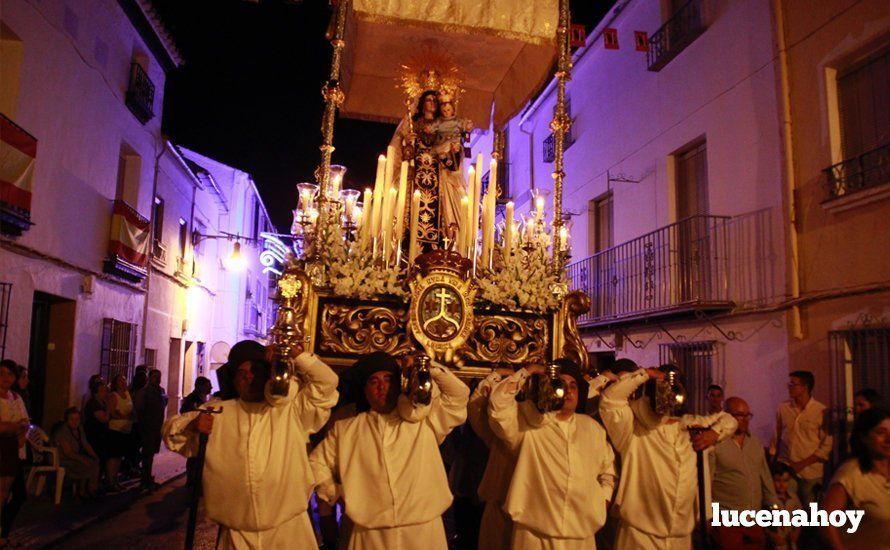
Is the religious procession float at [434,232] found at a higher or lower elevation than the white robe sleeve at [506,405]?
higher

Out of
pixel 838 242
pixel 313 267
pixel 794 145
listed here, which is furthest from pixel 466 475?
pixel 794 145

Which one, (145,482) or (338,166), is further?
(145,482)

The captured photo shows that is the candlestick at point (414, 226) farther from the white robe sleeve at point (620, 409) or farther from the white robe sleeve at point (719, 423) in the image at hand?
the white robe sleeve at point (719, 423)

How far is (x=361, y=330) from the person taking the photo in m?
4.62

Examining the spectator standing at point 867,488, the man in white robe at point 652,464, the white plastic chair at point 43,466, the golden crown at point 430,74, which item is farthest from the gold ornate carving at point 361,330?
the white plastic chair at point 43,466

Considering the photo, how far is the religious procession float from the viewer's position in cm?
459

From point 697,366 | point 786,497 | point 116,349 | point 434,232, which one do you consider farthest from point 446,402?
point 116,349

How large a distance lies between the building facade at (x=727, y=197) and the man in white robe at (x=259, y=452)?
4.02m

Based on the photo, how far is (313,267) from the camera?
4.65 meters

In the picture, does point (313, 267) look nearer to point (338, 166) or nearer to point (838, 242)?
point (338, 166)

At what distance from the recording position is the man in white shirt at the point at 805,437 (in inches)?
260

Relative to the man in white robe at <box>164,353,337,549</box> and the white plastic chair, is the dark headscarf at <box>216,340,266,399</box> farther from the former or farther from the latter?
the white plastic chair

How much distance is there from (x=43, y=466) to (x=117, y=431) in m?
1.12

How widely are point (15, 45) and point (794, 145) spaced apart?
31.6ft
